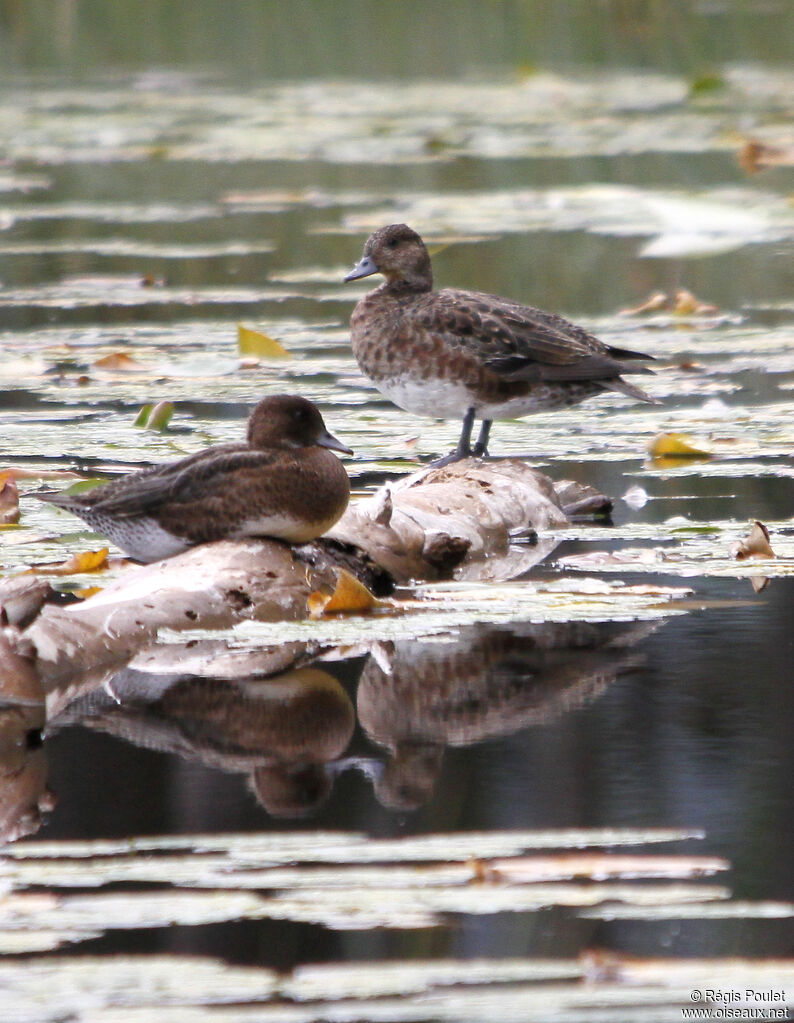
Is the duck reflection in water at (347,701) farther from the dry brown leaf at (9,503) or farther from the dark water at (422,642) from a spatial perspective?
the dry brown leaf at (9,503)

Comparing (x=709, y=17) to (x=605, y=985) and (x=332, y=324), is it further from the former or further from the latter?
(x=605, y=985)

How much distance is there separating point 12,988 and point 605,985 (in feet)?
2.55

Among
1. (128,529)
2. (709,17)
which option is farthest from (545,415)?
(709,17)

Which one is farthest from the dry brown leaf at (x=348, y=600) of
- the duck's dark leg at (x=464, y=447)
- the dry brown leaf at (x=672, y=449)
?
the dry brown leaf at (x=672, y=449)

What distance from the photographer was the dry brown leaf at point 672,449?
646 cm

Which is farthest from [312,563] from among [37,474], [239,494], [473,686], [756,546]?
[37,474]

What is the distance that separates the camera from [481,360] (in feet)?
21.0

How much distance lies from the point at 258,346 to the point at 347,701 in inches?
180

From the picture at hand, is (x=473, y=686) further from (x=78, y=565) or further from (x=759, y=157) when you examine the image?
(x=759, y=157)

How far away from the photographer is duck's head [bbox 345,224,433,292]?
23.2 feet

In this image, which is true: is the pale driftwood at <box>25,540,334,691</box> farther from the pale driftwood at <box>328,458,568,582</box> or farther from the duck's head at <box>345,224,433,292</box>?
the duck's head at <box>345,224,433,292</box>

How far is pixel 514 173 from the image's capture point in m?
16.7

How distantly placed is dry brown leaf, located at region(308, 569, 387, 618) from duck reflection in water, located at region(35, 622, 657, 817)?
29 cm

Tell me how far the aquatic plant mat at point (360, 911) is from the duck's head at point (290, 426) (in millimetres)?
2053
